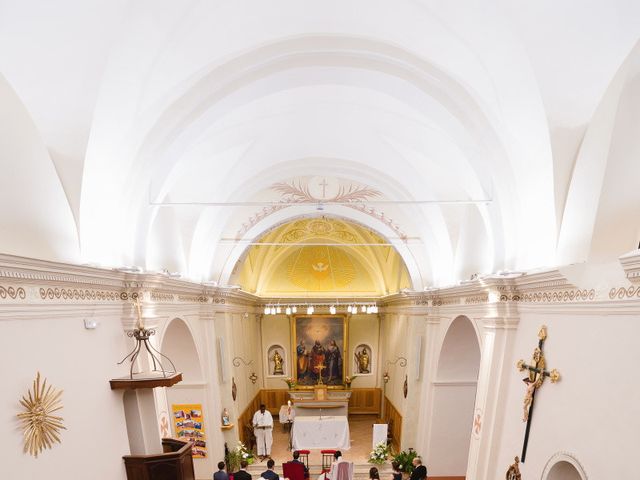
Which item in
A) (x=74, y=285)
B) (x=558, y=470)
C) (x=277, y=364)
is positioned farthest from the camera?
(x=277, y=364)

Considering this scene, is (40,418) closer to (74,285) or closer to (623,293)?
(74,285)

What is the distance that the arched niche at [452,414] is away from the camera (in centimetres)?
1123

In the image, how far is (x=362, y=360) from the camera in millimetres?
20734

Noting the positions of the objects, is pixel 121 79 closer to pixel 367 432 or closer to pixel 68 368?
pixel 68 368

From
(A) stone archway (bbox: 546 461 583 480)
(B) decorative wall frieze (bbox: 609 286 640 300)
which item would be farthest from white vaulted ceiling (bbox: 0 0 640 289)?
(A) stone archway (bbox: 546 461 583 480)

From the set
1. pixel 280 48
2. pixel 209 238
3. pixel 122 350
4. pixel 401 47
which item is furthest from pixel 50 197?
pixel 209 238

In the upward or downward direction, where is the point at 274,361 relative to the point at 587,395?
downward

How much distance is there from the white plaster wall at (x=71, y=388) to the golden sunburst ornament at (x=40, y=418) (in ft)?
0.23

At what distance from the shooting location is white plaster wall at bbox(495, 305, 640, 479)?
420cm

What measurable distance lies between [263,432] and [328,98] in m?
10.2

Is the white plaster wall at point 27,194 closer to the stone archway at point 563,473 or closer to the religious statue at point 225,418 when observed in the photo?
the stone archway at point 563,473

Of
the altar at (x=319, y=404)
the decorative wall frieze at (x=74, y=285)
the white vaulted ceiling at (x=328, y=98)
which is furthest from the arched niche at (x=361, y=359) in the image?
the white vaulted ceiling at (x=328, y=98)

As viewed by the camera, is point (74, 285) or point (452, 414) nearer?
point (74, 285)

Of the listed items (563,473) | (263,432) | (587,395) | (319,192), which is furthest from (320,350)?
(587,395)
